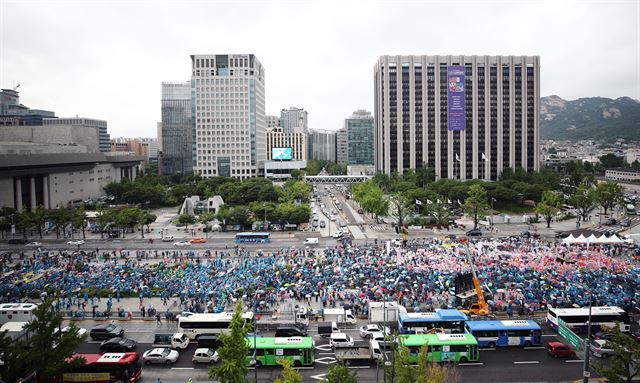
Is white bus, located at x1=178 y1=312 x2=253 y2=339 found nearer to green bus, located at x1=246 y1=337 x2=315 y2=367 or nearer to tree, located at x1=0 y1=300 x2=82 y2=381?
green bus, located at x1=246 y1=337 x2=315 y2=367

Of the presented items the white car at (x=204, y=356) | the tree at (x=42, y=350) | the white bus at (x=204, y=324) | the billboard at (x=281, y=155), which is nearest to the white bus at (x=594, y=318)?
the white bus at (x=204, y=324)

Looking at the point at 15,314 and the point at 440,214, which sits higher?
the point at 440,214

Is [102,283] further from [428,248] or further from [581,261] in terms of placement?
[581,261]

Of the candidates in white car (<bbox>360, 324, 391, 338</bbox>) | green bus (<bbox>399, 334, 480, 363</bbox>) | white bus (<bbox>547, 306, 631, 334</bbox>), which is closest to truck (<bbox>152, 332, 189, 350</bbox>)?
white car (<bbox>360, 324, 391, 338</bbox>)

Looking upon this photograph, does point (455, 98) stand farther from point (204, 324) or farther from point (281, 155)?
point (204, 324)

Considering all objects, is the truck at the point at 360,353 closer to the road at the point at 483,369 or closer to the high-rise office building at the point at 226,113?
the road at the point at 483,369

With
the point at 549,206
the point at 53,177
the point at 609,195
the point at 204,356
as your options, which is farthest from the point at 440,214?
the point at 53,177
